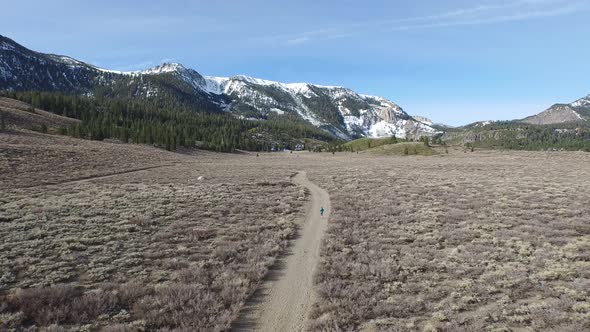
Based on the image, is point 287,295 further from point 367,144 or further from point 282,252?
point 367,144

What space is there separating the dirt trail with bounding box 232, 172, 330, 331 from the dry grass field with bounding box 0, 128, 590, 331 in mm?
468

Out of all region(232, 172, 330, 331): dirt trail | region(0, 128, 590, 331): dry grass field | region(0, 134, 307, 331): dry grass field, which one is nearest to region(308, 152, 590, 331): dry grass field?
region(0, 128, 590, 331): dry grass field

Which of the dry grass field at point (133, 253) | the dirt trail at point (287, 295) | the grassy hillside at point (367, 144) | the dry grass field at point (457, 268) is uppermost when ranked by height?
the grassy hillside at point (367, 144)

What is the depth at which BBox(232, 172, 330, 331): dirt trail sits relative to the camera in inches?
460

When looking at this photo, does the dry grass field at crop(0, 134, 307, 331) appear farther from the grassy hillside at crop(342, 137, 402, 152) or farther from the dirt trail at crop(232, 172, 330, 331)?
the grassy hillside at crop(342, 137, 402, 152)

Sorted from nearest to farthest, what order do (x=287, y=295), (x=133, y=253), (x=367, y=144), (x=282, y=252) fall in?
(x=287, y=295) → (x=133, y=253) → (x=282, y=252) → (x=367, y=144)

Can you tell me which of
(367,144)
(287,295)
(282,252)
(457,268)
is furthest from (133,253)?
(367,144)

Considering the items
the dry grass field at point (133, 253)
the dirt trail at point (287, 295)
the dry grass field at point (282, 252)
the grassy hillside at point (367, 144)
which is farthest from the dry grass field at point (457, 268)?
the grassy hillside at point (367, 144)

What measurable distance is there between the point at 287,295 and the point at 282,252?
5.20 metres

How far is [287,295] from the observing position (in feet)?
45.3

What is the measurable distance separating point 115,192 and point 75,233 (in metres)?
17.1

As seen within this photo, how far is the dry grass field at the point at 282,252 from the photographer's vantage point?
1170 cm

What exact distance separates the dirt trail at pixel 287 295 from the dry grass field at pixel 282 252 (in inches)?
18.4

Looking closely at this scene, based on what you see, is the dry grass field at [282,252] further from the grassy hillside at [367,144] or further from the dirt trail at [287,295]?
the grassy hillside at [367,144]
